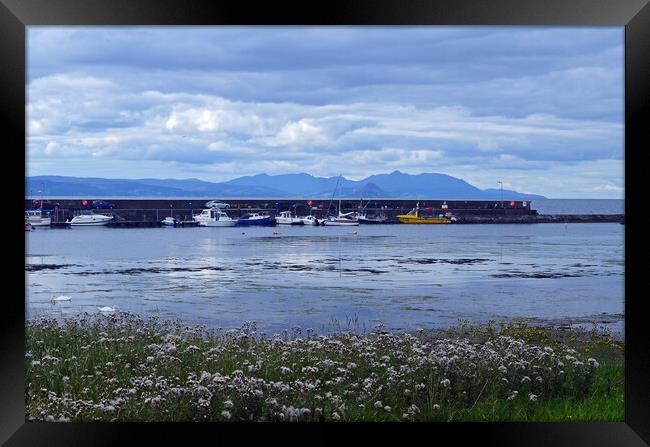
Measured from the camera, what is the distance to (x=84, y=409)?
4.29 m

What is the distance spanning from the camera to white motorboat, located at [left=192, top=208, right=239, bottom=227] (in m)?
22.1

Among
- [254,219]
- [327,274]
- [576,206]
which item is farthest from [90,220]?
[576,206]

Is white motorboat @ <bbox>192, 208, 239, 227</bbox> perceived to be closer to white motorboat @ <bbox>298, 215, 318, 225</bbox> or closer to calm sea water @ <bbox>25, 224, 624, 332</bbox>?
calm sea water @ <bbox>25, 224, 624, 332</bbox>

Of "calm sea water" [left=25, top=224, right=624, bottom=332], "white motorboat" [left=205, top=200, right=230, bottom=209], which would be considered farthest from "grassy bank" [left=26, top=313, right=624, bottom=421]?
"white motorboat" [left=205, top=200, right=230, bottom=209]

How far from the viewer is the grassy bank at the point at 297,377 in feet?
14.0

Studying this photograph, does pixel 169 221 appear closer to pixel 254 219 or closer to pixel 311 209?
pixel 254 219

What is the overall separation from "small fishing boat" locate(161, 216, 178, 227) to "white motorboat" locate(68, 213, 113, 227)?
1.73 metres

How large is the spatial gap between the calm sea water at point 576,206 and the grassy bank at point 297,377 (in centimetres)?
1970

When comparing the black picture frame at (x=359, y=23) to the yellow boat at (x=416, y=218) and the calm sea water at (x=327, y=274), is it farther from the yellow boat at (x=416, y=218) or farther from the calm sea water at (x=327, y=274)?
the yellow boat at (x=416, y=218)

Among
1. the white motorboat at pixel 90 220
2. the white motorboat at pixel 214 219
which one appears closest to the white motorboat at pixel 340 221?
the white motorboat at pixel 214 219

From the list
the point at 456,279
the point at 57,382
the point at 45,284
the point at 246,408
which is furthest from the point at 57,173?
the point at 246,408

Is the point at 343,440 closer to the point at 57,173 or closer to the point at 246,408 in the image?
the point at 246,408
